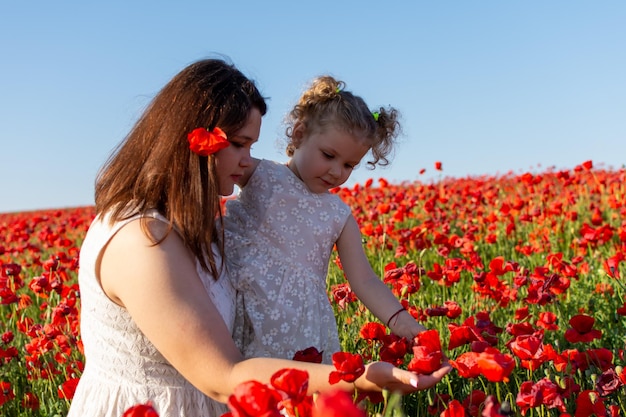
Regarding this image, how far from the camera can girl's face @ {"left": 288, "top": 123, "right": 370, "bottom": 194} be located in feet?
9.40

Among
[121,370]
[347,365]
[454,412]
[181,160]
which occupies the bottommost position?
[121,370]

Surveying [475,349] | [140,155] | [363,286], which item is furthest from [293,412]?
[363,286]

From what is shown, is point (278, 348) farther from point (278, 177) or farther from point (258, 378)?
point (258, 378)

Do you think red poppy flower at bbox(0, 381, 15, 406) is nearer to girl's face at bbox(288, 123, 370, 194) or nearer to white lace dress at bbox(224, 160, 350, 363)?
white lace dress at bbox(224, 160, 350, 363)

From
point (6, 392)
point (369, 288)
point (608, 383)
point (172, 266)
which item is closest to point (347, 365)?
point (172, 266)

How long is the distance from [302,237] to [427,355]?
1.35m

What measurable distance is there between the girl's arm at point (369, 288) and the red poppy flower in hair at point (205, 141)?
101 cm

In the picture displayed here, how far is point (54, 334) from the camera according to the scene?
11.1 ft

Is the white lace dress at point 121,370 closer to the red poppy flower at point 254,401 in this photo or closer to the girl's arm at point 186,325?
the girl's arm at point 186,325

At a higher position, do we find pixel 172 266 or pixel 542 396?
pixel 172 266

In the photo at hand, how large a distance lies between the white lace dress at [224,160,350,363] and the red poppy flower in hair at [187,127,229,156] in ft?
2.89

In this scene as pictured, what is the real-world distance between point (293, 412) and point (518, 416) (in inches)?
32.8

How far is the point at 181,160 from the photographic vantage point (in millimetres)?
2031

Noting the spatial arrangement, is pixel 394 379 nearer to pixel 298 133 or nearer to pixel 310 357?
pixel 310 357
